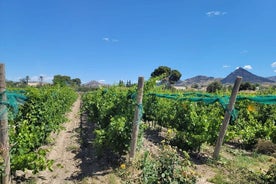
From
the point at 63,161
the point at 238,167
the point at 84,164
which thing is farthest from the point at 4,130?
the point at 238,167

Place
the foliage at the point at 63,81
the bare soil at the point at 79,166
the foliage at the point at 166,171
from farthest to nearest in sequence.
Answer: the foliage at the point at 63,81
the bare soil at the point at 79,166
the foliage at the point at 166,171

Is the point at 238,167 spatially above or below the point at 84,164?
above

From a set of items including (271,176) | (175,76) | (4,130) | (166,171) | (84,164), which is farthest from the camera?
(175,76)

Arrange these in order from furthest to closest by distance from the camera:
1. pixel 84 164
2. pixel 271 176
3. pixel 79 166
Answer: pixel 84 164 < pixel 79 166 < pixel 271 176

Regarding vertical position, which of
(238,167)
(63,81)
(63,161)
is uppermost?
(63,81)

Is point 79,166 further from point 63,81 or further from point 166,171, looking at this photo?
point 63,81

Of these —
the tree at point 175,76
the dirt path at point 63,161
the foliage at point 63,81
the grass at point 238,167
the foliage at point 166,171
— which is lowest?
the dirt path at point 63,161

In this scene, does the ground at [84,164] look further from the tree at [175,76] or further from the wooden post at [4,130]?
the tree at [175,76]

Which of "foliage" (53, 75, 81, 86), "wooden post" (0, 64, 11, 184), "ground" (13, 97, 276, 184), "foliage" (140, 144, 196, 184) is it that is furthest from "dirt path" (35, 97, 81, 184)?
"foliage" (53, 75, 81, 86)

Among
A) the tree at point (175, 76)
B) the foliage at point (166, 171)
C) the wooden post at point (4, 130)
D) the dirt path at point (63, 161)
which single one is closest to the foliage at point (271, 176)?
the foliage at point (166, 171)

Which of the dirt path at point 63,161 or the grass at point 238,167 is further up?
the grass at point 238,167

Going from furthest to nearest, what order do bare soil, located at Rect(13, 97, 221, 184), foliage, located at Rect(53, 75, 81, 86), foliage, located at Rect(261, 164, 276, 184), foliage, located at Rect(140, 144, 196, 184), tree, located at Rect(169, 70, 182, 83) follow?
tree, located at Rect(169, 70, 182, 83) < foliage, located at Rect(53, 75, 81, 86) < bare soil, located at Rect(13, 97, 221, 184) < foliage, located at Rect(261, 164, 276, 184) < foliage, located at Rect(140, 144, 196, 184)

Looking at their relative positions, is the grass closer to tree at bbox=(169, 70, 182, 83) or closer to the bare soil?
the bare soil

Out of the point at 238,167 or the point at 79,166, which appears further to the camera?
the point at 79,166
